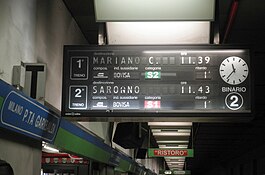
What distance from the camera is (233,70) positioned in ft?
14.4

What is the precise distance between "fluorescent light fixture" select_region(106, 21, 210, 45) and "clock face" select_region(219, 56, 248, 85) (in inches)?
36.8

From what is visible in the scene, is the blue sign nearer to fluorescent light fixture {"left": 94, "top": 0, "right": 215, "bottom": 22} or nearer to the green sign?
fluorescent light fixture {"left": 94, "top": 0, "right": 215, "bottom": 22}

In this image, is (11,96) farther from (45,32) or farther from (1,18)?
(45,32)

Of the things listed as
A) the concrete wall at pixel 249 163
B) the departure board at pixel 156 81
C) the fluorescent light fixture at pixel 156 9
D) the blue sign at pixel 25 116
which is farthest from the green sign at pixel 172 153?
the departure board at pixel 156 81

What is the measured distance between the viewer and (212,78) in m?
4.43

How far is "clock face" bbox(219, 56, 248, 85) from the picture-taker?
4402 mm

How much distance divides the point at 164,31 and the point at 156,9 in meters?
0.52

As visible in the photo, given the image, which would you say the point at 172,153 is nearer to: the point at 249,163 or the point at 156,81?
the point at 249,163

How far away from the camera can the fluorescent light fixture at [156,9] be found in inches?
189

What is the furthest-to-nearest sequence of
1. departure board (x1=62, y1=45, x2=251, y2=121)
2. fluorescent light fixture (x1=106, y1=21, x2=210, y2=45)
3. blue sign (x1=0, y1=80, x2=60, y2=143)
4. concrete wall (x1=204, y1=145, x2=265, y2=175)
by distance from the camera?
concrete wall (x1=204, y1=145, x2=265, y2=175)
fluorescent light fixture (x1=106, y1=21, x2=210, y2=45)
departure board (x1=62, y1=45, x2=251, y2=121)
blue sign (x1=0, y1=80, x2=60, y2=143)

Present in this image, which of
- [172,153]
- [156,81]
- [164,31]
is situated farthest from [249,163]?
[156,81]

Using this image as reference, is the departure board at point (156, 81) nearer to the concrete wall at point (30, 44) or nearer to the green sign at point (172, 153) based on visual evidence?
the concrete wall at point (30, 44)

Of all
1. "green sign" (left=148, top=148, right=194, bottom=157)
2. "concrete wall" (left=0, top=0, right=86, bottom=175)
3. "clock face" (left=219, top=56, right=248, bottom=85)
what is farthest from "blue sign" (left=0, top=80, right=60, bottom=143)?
"green sign" (left=148, top=148, right=194, bottom=157)

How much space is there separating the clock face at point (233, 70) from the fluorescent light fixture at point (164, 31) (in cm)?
94
